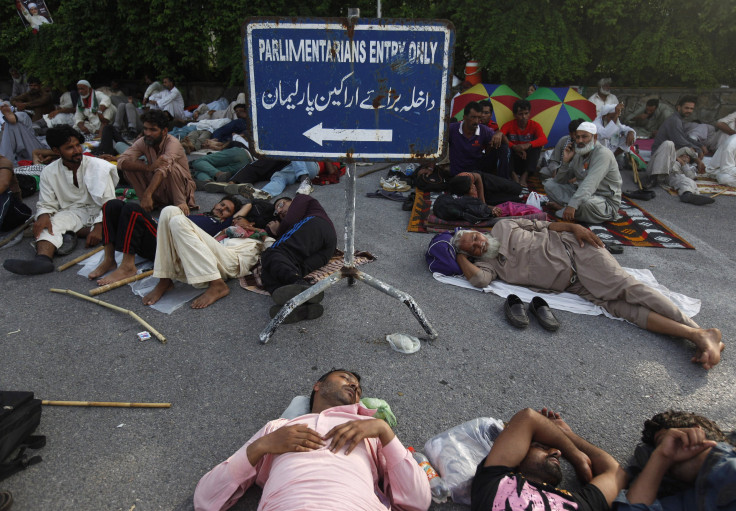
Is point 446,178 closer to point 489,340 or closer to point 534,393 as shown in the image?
point 489,340

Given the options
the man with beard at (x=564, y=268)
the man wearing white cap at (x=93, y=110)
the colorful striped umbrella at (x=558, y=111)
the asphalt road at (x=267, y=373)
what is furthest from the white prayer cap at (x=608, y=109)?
the man wearing white cap at (x=93, y=110)

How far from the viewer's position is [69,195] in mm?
4871

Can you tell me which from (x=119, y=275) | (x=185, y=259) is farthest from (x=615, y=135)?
(x=119, y=275)

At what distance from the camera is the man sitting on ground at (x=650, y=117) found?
Answer: 8.53m

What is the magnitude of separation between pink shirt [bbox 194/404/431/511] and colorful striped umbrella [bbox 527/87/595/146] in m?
6.55

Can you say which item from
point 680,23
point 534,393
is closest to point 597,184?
point 534,393

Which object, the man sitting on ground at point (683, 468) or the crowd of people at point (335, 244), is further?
the crowd of people at point (335, 244)

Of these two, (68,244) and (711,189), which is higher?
(711,189)

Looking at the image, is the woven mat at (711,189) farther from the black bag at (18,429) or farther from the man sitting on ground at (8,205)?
the man sitting on ground at (8,205)

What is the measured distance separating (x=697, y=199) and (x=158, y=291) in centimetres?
658

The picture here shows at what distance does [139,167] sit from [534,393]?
4.91 m

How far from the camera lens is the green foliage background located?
27.8 ft

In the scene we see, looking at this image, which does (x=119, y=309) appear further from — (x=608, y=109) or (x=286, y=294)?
(x=608, y=109)

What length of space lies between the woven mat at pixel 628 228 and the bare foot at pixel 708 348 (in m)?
1.88
